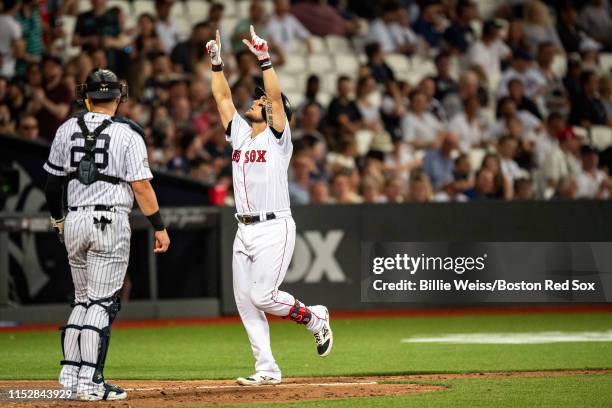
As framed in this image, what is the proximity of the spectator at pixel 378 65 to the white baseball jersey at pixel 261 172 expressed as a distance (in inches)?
419

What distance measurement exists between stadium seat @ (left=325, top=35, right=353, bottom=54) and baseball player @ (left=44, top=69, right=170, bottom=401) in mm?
12513

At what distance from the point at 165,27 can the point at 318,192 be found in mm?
4156

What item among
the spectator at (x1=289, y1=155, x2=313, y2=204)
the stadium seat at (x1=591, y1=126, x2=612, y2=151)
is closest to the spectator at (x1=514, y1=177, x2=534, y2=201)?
the spectator at (x1=289, y1=155, x2=313, y2=204)

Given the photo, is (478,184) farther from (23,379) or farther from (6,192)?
(23,379)

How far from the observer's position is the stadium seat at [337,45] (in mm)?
20641

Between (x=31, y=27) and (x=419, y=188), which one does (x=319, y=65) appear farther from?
(x=31, y=27)

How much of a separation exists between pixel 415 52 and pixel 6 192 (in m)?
8.26

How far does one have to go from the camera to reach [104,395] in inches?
322

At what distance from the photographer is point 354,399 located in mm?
8391

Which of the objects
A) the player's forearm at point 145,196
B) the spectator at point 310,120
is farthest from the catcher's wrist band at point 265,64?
the spectator at point 310,120

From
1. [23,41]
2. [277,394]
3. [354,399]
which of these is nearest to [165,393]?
[277,394]

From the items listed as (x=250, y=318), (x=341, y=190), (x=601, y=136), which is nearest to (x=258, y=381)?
(x=250, y=318)

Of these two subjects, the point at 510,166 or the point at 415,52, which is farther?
the point at 415,52

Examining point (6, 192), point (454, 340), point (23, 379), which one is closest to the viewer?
point (23, 379)
